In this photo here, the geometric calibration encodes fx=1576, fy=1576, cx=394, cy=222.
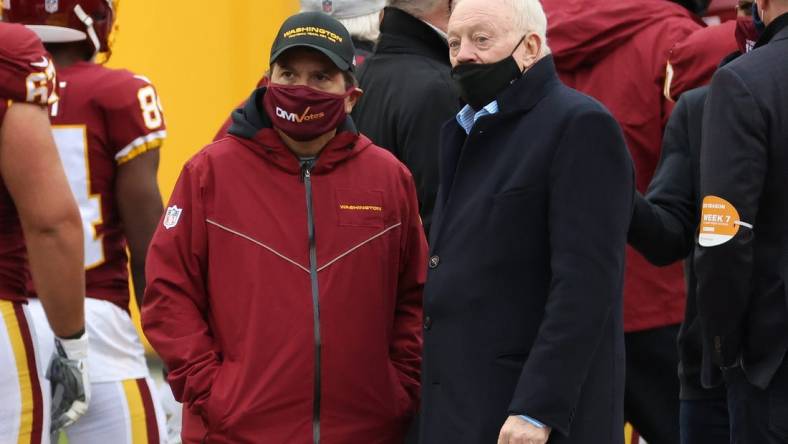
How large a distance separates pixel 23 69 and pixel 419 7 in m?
1.16

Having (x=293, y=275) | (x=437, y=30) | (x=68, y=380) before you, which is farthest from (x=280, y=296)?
(x=437, y=30)

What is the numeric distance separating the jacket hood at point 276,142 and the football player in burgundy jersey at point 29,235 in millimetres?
550

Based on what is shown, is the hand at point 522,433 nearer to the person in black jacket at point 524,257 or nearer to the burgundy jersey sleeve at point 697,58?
the person in black jacket at point 524,257

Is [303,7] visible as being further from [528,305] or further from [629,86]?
[528,305]

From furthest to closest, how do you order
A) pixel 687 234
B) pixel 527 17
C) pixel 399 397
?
pixel 687 234
pixel 399 397
pixel 527 17

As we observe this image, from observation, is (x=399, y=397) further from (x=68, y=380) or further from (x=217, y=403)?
(x=68, y=380)

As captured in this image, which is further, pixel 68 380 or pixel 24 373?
pixel 68 380

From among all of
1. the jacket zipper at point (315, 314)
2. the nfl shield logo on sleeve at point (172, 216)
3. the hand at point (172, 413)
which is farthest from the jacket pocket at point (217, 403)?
the hand at point (172, 413)

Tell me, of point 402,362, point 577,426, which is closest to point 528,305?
point 577,426

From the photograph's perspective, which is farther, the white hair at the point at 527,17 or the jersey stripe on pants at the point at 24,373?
the jersey stripe on pants at the point at 24,373

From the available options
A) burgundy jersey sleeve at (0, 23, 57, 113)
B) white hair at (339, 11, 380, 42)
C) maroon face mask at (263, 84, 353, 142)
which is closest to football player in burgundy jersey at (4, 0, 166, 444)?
burgundy jersey sleeve at (0, 23, 57, 113)

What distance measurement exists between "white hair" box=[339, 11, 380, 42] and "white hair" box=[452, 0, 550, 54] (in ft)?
5.80

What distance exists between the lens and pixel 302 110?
3564 millimetres

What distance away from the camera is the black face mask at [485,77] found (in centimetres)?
335
